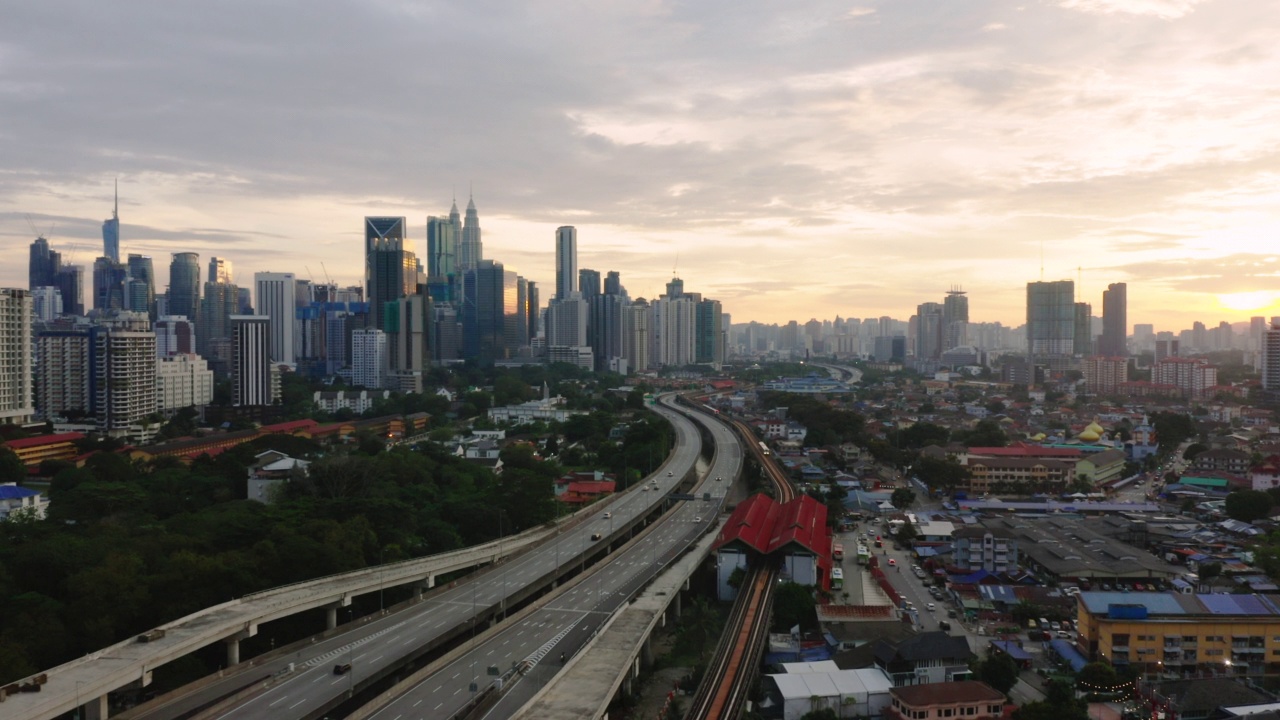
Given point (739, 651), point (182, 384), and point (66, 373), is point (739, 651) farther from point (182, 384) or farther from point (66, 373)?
point (182, 384)

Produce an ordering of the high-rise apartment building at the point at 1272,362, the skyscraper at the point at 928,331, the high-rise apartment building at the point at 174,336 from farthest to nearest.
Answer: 1. the skyscraper at the point at 928,331
2. the high-rise apartment building at the point at 174,336
3. the high-rise apartment building at the point at 1272,362

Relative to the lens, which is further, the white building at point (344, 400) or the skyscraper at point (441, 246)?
the skyscraper at point (441, 246)

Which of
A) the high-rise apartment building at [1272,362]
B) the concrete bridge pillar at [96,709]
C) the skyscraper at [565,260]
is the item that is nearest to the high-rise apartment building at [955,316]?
the skyscraper at [565,260]

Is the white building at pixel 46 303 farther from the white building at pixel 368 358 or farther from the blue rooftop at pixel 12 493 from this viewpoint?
the blue rooftop at pixel 12 493

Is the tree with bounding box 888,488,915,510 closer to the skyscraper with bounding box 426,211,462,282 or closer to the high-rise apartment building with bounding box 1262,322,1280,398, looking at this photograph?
the high-rise apartment building with bounding box 1262,322,1280,398

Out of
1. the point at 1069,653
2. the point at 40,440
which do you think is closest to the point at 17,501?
the point at 40,440

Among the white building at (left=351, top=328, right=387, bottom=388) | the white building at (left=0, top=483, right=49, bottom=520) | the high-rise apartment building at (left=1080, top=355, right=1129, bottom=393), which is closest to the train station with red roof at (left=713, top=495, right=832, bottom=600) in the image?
the white building at (left=0, top=483, right=49, bottom=520)
